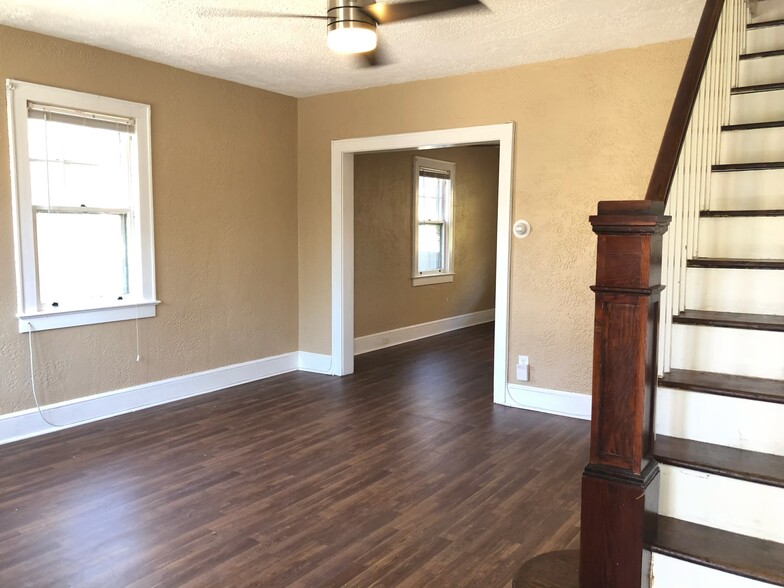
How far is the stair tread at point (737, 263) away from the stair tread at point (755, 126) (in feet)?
2.69

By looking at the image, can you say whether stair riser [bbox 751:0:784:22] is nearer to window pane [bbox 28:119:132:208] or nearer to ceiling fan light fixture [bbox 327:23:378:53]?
ceiling fan light fixture [bbox 327:23:378:53]

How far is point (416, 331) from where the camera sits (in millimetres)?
7715

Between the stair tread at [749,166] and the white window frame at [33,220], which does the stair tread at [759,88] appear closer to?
the stair tread at [749,166]

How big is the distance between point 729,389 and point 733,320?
321 mm

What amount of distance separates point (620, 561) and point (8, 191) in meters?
3.98

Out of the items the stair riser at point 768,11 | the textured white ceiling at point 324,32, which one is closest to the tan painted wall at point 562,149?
the textured white ceiling at point 324,32

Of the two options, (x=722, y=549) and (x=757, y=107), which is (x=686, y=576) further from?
(x=757, y=107)

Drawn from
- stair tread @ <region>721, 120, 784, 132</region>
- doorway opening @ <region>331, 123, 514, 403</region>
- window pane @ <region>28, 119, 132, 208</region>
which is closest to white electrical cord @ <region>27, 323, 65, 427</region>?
window pane @ <region>28, 119, 132, 208</region>

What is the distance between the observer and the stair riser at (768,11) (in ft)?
11.6

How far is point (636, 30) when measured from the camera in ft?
12.4

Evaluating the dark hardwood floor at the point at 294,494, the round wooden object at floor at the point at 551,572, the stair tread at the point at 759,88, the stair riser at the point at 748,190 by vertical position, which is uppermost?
the stair tread at the point at 759,88

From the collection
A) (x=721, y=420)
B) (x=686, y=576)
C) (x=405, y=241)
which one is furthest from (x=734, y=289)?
(x=405, y=241)

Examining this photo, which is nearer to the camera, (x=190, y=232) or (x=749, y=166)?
(x=749, y=166)

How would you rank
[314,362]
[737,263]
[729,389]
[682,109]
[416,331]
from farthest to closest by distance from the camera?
[416,331], [314,362], [737,263], [682,109], [729,389]
